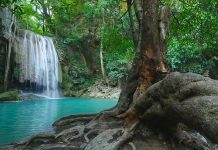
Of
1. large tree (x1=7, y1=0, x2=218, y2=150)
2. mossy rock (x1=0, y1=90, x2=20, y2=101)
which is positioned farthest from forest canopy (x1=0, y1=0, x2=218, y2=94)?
large tree (x1=7, y1=0, x2=218, y2=150)

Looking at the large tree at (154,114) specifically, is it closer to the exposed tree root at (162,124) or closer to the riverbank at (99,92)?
the exposed tree root at (162,124)

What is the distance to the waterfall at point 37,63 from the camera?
24.4 metres

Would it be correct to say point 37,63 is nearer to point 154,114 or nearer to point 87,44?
point 87,44

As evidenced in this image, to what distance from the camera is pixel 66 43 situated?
98.6ft

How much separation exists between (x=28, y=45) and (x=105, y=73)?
24.4 ft

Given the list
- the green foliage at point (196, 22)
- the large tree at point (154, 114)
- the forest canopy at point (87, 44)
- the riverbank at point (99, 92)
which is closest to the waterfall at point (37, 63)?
the forest canopy at point (87, 44)

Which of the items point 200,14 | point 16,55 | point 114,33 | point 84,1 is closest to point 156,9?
point 200,14

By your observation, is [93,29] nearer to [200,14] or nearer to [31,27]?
[31,27]

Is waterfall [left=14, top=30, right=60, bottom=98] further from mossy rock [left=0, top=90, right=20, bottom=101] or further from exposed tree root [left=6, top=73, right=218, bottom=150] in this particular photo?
exposed tree root [left=6, top=73, right=218, bottom=150]

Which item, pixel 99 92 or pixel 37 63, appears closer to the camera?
pixel 37 63

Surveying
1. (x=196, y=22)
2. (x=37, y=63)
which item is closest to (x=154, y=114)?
(x=196, y=22)

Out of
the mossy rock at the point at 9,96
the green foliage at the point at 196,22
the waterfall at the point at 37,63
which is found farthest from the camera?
the waterfall at the point at 37,63

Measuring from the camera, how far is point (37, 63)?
2575 cm

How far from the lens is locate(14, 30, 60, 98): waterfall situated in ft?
80.2
